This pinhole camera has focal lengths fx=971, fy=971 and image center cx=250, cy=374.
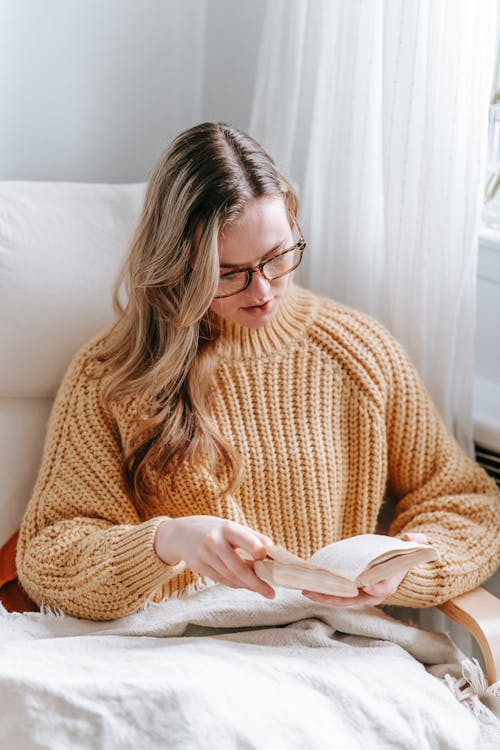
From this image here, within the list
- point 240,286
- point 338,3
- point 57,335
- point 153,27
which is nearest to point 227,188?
point 240,286

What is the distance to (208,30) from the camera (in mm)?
1993

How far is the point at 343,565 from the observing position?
1117 millimetres

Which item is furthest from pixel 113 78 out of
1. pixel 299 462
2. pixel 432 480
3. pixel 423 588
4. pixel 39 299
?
pixel 423 588

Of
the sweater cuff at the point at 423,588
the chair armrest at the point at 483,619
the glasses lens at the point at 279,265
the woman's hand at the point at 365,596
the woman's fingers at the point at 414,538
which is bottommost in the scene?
the chair armrest at the point at 483,619

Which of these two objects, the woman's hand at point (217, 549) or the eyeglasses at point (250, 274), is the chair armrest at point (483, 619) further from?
the eyeglasses at point (250, 274)

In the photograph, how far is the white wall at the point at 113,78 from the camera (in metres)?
1.75

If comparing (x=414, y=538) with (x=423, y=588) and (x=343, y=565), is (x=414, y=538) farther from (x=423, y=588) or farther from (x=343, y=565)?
(x=343, y=565)

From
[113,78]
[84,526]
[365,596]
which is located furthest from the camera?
[113,78]

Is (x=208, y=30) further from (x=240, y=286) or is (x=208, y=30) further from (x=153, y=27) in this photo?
(x=240, y=286)

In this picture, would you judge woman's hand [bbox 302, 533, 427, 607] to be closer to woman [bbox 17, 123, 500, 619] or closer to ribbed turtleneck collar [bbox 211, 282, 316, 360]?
woman [bbox 17, 123, 500, 619]

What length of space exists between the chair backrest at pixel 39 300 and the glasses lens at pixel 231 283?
0.32 m

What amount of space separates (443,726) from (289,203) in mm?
740

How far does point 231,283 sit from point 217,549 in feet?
1.17

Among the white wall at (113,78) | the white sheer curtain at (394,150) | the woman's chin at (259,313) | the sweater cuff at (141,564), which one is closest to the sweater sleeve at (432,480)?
the white sheer curtain at (394,150)
